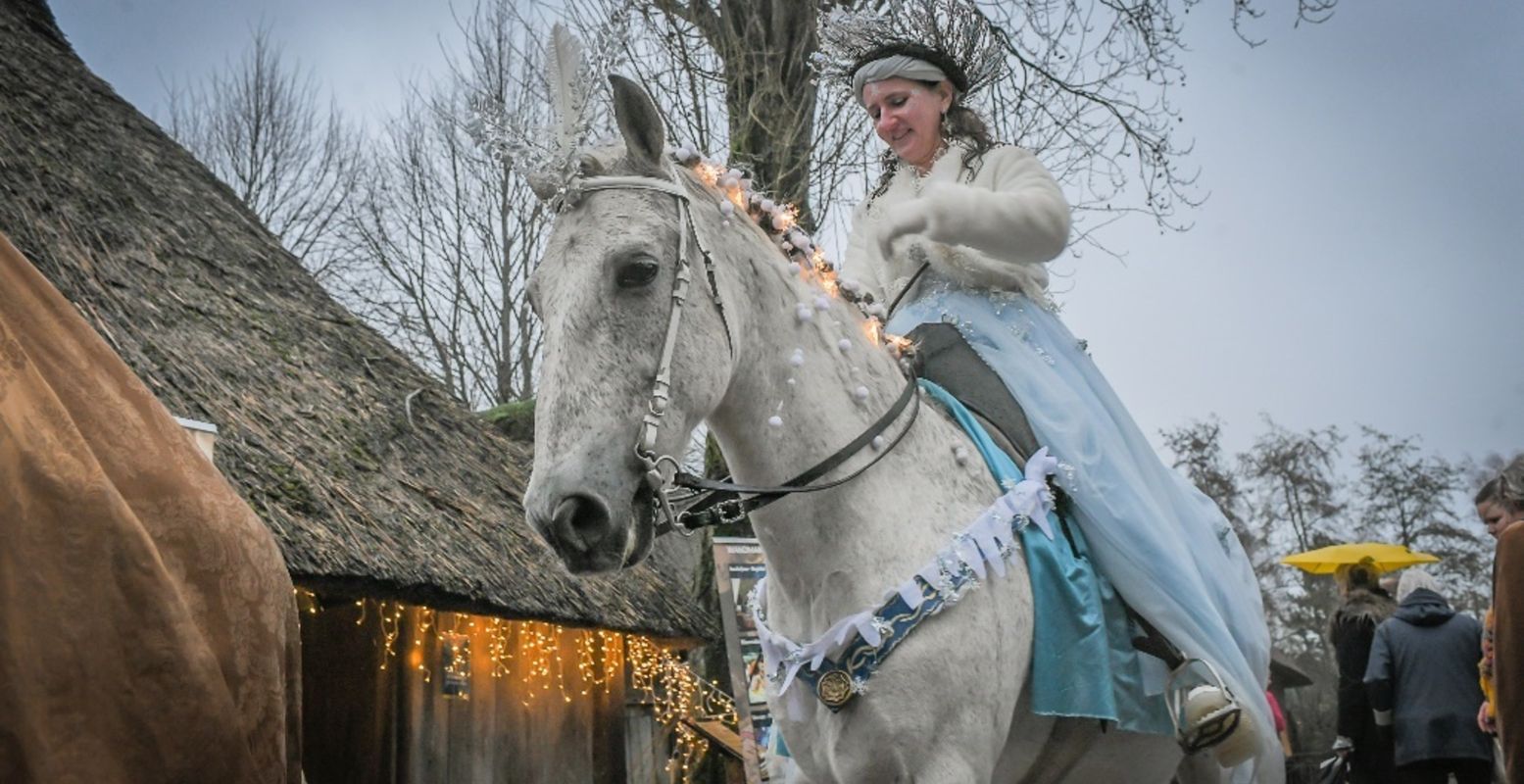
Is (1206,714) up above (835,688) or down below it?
below

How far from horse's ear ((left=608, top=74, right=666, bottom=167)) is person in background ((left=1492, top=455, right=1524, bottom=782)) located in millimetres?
2137

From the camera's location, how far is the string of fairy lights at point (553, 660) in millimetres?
7867

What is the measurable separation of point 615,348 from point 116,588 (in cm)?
113

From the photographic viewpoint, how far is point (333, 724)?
25.6ft

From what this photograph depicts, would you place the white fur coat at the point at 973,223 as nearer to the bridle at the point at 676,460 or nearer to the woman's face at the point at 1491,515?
the bridle at the point at 676,460

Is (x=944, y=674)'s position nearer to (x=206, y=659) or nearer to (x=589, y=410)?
(x=589, y=410)

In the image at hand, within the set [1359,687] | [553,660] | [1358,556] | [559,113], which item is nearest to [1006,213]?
[559,113]

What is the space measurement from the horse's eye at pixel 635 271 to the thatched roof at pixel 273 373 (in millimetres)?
3576

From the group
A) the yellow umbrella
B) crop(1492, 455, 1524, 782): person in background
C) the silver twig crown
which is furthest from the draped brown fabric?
the yellow umbrella

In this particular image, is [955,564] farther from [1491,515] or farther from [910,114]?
[1491,515]

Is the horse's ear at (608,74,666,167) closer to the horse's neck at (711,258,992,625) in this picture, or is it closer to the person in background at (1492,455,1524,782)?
the horse's neck at (711,258,992,625)

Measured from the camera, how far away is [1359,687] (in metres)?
6.57

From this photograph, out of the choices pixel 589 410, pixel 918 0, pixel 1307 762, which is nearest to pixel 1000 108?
pixel 918 0

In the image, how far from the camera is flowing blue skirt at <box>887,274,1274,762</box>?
2.63 m
